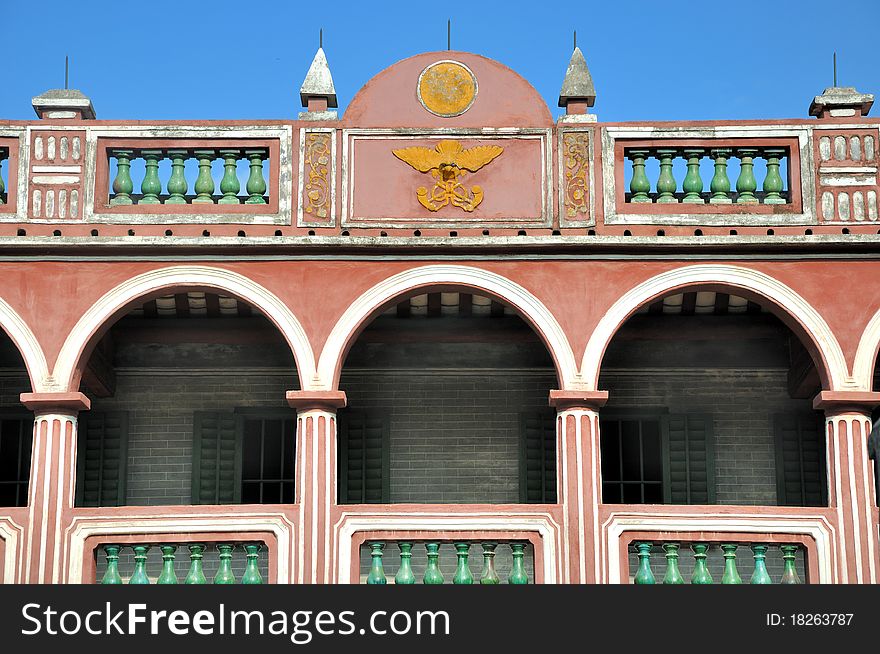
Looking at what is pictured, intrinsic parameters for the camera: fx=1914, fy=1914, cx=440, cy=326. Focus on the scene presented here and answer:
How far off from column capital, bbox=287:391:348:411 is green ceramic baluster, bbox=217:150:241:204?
2.04 m

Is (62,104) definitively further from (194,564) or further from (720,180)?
(720,180)

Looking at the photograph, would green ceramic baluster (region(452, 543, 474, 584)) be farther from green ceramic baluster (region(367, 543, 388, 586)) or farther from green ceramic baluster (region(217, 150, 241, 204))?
green ceramic baluster (region(217, 150, 241, 204))

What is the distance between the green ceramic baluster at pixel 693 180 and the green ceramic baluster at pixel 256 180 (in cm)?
401

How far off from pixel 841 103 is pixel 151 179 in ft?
21.8

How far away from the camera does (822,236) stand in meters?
17.8

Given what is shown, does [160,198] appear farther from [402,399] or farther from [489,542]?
[489,542]

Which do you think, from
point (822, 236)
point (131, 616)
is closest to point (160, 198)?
point (131, 616)

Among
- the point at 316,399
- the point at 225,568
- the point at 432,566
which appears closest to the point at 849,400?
the point at 432,566

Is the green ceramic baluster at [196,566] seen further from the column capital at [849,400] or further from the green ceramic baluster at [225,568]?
the column capital at [849,400]

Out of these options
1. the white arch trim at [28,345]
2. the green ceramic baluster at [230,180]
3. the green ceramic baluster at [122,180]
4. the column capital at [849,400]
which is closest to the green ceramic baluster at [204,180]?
the green ceramic baluster at [230,180]

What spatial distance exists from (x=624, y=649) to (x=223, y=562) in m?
3.92

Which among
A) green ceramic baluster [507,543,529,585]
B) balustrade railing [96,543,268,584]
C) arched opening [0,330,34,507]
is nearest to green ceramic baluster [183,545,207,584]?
balustrade railing [96,543,268,584]

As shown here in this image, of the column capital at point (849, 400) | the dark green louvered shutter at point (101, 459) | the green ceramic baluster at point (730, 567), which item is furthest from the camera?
the dark green louvered shutter at point (101, 459)

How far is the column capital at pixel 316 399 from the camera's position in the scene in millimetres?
17516
